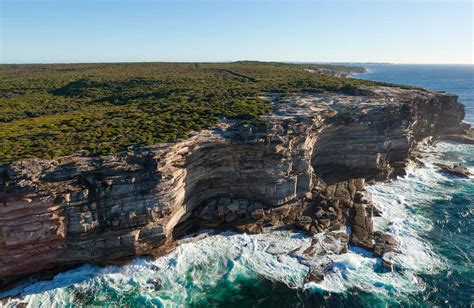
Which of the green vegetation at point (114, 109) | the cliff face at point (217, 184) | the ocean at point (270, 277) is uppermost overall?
the green vegetation at point (114, 109)

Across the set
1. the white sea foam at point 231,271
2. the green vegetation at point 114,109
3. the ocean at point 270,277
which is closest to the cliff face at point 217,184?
the white sea foam at point 231,271

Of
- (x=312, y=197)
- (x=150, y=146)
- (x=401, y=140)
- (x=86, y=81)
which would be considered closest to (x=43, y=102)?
(x=86, y=81)

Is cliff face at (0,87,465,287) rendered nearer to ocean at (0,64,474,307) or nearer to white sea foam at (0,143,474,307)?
white sea foam at (0,143,474,307)

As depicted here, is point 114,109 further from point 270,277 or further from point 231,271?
point 270,277

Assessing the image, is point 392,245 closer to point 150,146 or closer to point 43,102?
point 150,146

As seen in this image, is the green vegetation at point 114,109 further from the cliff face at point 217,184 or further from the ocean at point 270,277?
the ocean at point 270,277

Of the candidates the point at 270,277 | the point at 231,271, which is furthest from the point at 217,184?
the point at 270,277
